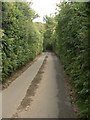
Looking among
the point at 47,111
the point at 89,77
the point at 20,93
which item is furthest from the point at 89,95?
the point at 20,93

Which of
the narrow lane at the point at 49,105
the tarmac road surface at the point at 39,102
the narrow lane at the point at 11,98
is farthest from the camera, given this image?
the narrow lane at the point at 11,98

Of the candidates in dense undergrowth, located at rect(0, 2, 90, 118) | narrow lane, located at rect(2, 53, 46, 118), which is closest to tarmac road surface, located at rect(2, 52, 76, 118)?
A: narrow lane, located at rect(2, 53, 46, 118)

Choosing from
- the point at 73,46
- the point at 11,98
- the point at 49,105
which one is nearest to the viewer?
the point at 49,105

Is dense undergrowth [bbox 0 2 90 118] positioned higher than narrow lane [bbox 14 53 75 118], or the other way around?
dense undergrowth [bbox 0 2 90 118]

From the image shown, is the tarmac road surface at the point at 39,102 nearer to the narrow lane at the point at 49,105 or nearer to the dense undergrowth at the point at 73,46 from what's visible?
the narrow lane at the point at 49,105

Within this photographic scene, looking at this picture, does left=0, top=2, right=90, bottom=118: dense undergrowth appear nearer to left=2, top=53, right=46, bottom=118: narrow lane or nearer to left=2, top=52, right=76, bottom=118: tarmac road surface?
left=2, top=52, right=76, bottom=118: tarmac road surface

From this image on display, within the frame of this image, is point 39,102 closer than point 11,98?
Yes

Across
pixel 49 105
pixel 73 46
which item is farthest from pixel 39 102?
pixel 73 46

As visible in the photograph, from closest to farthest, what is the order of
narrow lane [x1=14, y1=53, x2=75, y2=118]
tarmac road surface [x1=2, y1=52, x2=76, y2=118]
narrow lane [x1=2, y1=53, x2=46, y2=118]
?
narrow lane [x1=14, y1=53, x2=75, y2=118] → tarmac road surface [x1=2, y1=52, x2=76, y2=118] → narrow lane [x1=2, y1=53, x2=46, y2=118]

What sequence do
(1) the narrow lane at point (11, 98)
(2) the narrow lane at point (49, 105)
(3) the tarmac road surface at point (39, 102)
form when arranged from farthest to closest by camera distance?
(1) the narrow lane at point (11, 98) → (3) the tarmac road surface at point (39, 102) → (2) the narrow lane at point (49, 105)

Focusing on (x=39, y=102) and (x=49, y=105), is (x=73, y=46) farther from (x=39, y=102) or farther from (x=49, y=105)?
(x=49, y=105)

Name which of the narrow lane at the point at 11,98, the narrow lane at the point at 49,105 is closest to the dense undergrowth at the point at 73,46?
the narrow lane at the point at 49,105

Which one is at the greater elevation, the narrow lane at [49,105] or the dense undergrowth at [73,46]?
the dense undergrowth at [73,46]

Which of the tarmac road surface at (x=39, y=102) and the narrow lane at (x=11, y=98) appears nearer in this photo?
the tarmac road surface at (x=39, y=102)
